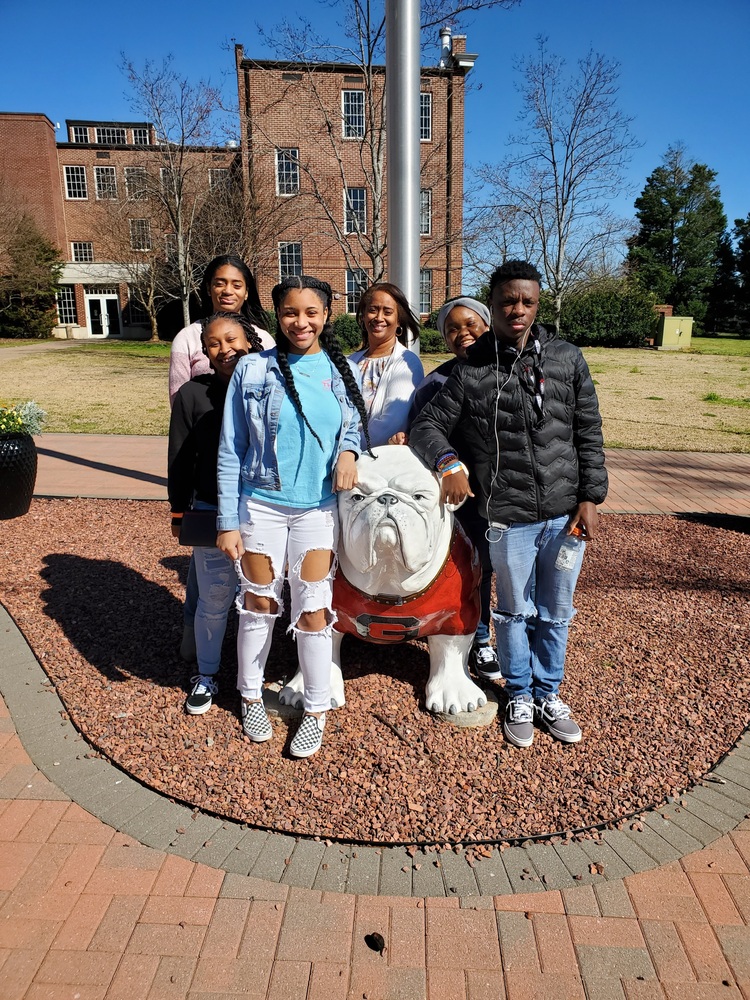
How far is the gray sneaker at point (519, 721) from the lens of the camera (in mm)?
3045

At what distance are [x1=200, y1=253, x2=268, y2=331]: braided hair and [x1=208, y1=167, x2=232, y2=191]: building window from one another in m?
20.2

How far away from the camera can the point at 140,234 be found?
26.6m

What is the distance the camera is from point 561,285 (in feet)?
78.0

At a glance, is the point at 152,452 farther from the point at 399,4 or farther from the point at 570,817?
the point at 570,817

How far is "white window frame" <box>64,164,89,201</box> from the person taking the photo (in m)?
34.7

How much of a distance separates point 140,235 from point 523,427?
27.6m

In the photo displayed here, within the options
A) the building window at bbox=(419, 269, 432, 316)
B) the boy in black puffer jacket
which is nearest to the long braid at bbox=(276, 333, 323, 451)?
the boy in black puffer jacket

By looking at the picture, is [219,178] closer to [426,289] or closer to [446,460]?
[426,289]

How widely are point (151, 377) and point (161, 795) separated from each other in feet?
57.2

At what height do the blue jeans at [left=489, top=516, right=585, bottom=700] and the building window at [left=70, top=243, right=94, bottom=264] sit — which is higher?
the building window at [left=70, top=243, right=94, bottom=264]

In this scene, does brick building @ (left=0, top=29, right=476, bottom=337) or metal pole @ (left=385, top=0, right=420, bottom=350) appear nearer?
metal pole @ (left=385, top=0, right=420, bottom=350)

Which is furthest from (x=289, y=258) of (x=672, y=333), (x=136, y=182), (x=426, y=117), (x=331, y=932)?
(x=331, y=932)

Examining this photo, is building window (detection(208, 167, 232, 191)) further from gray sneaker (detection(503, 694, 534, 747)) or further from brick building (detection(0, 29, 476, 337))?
gray sneaker (detection(503, 694, 534, 747))

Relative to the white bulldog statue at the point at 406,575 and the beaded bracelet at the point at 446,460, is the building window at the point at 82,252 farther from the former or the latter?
the beaded bracelet at the point at 446,460
